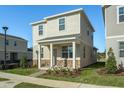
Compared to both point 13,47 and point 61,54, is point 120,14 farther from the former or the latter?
point 13,47

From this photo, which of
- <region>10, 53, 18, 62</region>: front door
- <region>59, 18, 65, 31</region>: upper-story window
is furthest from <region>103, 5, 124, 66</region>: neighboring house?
<region>10, 53, 18, 62</region>: front door

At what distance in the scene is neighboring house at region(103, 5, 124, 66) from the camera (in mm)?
14719

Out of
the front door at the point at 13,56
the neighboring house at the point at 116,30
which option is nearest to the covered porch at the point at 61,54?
the neighboring house at the point at 116,30

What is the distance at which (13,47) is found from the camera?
35.1 m

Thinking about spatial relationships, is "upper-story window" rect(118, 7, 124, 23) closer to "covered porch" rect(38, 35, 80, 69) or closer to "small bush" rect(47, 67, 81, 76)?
"covered porch" rect(38, 35, 80, 69)

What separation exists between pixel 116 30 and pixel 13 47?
2442cm

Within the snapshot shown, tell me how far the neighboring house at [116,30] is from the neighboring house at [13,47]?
21811 millimetres

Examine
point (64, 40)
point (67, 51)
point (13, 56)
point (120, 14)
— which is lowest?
point (13, 56)

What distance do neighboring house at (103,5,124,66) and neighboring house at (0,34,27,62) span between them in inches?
859

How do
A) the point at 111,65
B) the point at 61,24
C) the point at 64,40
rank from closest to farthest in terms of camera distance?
the point at 111,65 → the point at 64,40 → the point at 61,24

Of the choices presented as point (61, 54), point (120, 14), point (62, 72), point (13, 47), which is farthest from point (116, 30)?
point (13, 47)

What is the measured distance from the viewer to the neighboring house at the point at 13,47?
1277 inches

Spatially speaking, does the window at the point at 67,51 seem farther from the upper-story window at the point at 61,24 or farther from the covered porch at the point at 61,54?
the upper-story window at the point at 61,24
